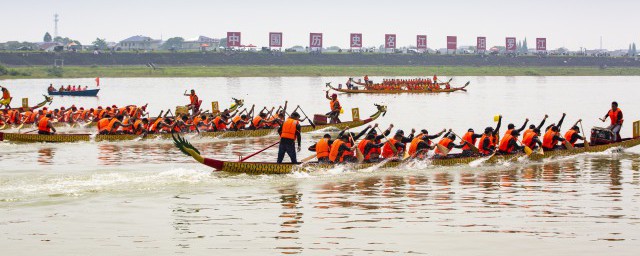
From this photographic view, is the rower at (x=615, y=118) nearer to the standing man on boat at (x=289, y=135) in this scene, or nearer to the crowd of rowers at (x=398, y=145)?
the crowd of rowers at (x=398, y=145)

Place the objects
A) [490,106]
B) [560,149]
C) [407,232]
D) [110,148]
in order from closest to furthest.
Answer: [407,232]
[560,149]
[110,148]
[490,106]

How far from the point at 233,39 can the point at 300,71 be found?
2322 cm

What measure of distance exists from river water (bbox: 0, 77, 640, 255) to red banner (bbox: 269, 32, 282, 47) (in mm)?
130337

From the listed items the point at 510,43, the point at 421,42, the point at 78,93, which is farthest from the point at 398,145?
the point at 510,43

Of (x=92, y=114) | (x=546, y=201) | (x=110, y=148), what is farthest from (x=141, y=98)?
(x=546, y=201)

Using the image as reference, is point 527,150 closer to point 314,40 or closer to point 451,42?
point 314,40

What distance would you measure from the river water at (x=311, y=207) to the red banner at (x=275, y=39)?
130337 millimetres

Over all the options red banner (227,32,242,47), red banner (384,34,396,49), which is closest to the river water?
red banner (227,32,242,47)

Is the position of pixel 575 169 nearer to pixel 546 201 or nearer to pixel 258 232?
pixel 546 201

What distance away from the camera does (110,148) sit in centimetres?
3350

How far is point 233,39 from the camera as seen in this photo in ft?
525

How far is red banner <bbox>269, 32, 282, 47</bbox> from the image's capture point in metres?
162

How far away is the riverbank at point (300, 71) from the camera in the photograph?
12375cm

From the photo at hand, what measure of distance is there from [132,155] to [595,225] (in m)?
18.2
